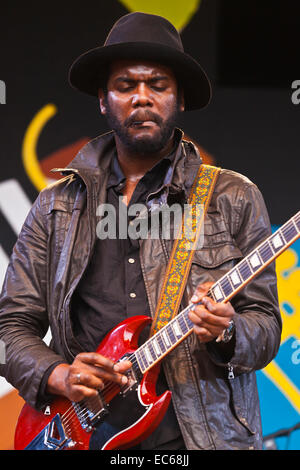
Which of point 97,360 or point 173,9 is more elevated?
point 173,9

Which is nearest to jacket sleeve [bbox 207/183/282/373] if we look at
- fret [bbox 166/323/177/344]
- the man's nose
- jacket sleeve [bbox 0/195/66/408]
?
fret [bbox 166/323/177/344]

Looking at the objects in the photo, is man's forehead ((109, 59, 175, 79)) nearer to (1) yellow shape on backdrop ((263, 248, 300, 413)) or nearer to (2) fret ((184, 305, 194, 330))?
(2) fret ((184, 305, 194, 330))

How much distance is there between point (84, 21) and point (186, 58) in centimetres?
164

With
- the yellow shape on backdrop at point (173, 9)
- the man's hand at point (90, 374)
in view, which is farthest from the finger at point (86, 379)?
the yellow shape on backdrop at point (173, 9)

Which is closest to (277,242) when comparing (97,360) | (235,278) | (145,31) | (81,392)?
(235,278)

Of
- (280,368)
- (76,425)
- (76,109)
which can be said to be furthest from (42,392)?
(76,109)

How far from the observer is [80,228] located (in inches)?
95.5

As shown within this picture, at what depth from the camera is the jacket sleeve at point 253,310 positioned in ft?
6.70

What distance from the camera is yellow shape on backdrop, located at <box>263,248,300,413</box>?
366cm

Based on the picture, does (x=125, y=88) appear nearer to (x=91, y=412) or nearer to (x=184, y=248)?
(x=184, y=248)

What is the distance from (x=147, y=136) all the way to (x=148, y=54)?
0.28 meters

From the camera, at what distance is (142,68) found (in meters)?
2.43

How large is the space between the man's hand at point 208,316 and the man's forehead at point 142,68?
0.87 m

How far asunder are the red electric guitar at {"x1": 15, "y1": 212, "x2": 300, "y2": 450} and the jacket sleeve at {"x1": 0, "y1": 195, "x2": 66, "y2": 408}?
0.11 metres
